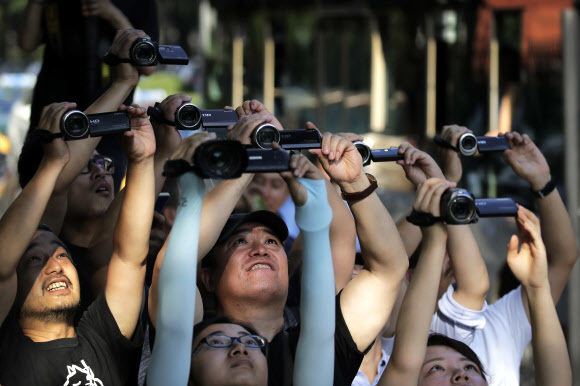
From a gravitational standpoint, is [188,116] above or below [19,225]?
above

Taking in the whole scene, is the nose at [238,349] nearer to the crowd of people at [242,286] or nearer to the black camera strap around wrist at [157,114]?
the crowd of people at [242,286]

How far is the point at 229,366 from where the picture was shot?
2.62 metres

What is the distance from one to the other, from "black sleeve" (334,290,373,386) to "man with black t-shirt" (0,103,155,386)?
580 mm

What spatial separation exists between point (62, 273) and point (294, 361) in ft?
2.40

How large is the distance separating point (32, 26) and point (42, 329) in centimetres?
161

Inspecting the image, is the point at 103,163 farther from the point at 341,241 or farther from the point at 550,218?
the point at 550,218

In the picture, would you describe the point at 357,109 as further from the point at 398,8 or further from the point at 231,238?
the point at 231,238

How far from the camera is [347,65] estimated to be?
7148 mm

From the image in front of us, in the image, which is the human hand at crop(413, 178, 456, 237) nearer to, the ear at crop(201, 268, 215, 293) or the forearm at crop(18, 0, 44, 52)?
the ear at crop(201, 268, 215, 293)

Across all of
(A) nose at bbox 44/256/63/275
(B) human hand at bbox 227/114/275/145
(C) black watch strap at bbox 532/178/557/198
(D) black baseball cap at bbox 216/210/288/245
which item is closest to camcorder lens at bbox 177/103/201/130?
(B) human hand at bbox 227/114/275/145

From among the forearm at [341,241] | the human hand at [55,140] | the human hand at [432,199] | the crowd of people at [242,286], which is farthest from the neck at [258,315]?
the human hand at [55,140]

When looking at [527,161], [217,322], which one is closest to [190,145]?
[217,322]

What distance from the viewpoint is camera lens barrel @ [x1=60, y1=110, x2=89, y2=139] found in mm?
2652

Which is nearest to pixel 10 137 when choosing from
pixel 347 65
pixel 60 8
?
pixel 60 8
